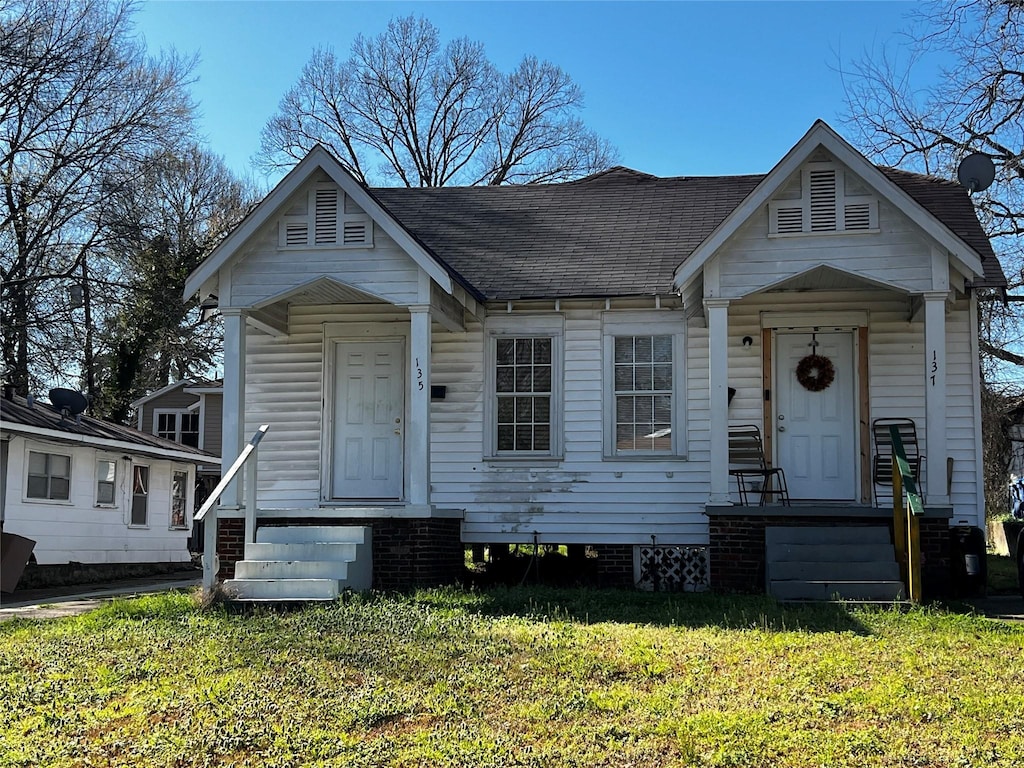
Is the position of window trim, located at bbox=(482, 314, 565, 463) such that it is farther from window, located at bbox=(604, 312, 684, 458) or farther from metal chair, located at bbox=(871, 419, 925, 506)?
metal chair, located at bbox=(871, 419, 925, 506)

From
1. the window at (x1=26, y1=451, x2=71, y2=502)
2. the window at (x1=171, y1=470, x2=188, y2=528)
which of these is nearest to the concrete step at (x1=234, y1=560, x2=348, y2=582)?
the window at (x1=26, y1=451, x2=71, y2=502)

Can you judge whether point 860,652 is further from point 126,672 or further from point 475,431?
point 475,431

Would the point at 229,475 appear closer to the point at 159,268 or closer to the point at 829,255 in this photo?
the point at 829,255

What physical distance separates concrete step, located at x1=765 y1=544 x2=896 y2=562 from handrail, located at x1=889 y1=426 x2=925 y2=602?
15cm

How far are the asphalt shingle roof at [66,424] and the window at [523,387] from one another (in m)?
8.47

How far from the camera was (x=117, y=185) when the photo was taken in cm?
2759

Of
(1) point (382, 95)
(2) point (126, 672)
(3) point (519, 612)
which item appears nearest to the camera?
(2) point (126, 672)

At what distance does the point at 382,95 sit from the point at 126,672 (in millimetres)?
30902

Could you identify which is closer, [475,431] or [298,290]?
[298,290]

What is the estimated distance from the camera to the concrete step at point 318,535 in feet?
39.3

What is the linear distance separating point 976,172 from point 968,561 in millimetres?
5490

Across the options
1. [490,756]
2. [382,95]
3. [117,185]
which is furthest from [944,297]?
[382,95]

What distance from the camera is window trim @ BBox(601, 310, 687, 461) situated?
13.4 meters

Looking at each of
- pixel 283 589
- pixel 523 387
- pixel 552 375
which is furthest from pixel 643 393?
pixel 283 589
